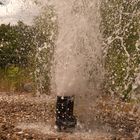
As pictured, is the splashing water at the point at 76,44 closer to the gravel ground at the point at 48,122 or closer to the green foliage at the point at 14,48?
the gravel ground at the point at 48,122

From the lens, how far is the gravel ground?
980cm

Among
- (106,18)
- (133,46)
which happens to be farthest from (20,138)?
(133,46)

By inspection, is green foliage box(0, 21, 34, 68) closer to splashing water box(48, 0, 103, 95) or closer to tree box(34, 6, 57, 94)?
tree box(34, 6, 57, 94)

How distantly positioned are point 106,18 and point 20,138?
7194mm

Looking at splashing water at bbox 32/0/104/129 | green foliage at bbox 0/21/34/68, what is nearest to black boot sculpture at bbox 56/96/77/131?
splashing water at bbox 32/0/104/129

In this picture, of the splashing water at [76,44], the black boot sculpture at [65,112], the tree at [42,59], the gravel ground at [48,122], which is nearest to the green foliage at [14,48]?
the tree at [42,59]

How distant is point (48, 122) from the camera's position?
11.5m

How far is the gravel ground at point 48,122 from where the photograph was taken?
32.1 ft

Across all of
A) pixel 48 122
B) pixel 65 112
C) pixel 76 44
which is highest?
pixel 76 44

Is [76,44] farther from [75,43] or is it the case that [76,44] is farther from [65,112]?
[65,112]

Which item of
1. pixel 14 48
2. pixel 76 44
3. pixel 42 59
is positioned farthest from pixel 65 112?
pixel 14 48

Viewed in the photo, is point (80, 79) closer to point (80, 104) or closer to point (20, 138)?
point (80, 104)

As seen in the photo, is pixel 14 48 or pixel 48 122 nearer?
pixel 48 122

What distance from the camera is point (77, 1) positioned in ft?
32.9
